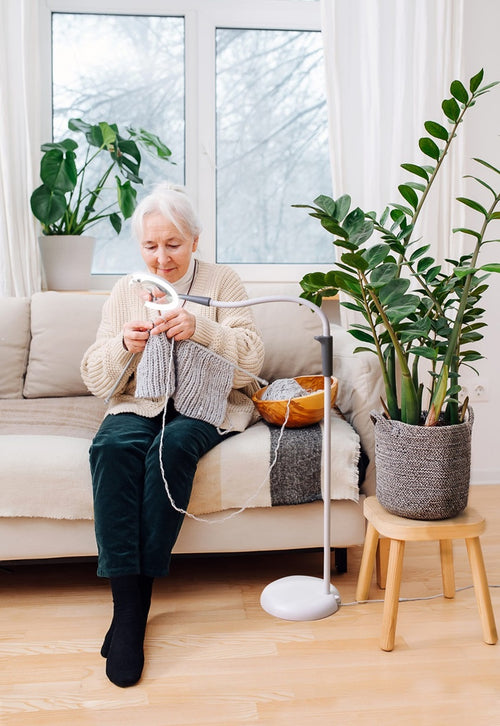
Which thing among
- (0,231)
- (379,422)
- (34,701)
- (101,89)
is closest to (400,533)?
(379,422)

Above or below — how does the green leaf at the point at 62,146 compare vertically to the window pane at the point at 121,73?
below

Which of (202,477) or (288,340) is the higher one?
(288,340)

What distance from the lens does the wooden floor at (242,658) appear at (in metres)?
1.35

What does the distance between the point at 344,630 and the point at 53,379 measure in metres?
1.24

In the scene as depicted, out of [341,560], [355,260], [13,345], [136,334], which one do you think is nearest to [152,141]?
[13,345]

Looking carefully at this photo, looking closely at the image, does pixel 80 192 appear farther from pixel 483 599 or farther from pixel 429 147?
pixel 483 599

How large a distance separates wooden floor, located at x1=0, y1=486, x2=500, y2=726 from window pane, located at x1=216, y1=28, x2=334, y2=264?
4.93 ft

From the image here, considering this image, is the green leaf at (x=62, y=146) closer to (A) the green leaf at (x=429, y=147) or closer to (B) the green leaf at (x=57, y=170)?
(B) the green leaf at (x=57, y=170)

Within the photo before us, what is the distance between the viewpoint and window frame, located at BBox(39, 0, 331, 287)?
2842 mm

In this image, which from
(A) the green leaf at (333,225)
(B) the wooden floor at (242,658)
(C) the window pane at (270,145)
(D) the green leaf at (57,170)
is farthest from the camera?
(C) the window pane at (270,145)

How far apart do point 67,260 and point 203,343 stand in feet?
3.37

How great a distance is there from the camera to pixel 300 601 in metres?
1.61

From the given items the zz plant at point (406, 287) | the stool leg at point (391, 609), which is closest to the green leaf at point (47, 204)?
the zz plant at point (406, 287)

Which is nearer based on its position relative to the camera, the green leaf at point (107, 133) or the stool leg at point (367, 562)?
the stool leg at point (367, 562)
